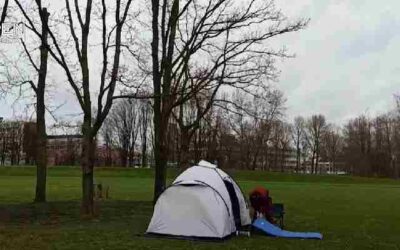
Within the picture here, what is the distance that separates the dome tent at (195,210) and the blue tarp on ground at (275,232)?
735 millimetres

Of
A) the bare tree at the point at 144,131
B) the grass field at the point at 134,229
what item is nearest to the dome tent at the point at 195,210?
the grass field at the point at 134,229

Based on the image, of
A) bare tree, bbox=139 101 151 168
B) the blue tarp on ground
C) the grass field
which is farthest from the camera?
bare tree, bbox=139 101 151 168

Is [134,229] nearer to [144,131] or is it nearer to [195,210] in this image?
[195,210]

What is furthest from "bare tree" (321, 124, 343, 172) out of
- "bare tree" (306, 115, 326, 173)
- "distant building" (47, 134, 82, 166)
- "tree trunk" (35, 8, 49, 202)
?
"tree trunk" (35, 8, 49, 202)

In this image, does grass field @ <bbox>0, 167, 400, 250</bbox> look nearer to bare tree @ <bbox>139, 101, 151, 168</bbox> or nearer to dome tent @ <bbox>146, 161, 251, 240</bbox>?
dome tent @ <bbox>146, 161, 251, 240</bbox>

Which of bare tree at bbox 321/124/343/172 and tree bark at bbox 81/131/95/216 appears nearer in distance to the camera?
tree bark at bbox 81/131/95/216

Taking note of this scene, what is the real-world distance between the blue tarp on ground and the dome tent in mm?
735

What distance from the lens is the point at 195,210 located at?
14.9 meters

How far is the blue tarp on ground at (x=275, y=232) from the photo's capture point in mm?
15531

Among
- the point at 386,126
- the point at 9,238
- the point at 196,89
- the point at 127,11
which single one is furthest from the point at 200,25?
the point at 386,126

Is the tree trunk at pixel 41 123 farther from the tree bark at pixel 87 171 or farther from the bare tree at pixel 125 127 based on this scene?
the bare tree at pixel 125 127

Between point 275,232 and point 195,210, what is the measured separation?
2466 millimetres

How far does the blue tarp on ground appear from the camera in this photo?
1553cm

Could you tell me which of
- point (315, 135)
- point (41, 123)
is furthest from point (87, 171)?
point (315, 135)
